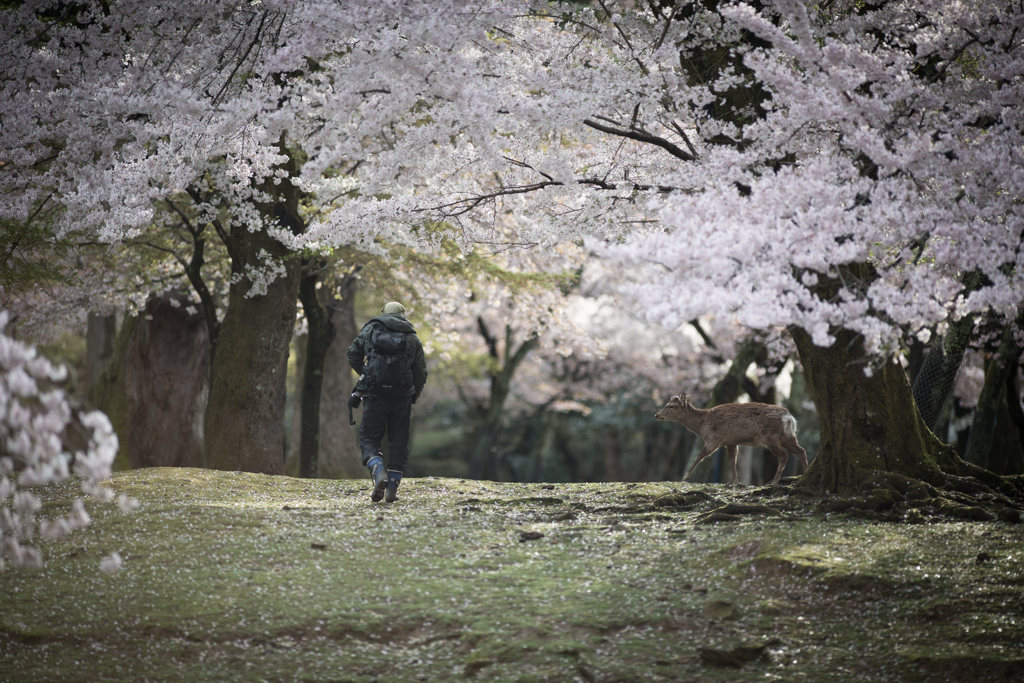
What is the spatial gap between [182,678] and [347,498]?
15.7 ft

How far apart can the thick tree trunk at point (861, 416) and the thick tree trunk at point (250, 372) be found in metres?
7.23

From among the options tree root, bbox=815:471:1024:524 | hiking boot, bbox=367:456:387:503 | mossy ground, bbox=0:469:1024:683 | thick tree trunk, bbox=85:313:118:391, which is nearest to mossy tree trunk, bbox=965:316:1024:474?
tree root, bbox=815:471:1024:524

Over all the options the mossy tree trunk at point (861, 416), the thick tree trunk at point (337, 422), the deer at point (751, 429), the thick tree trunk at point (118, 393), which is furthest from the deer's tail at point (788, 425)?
the thick tree trunk at point (118, 393)

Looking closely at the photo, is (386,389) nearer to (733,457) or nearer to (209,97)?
(209,97)

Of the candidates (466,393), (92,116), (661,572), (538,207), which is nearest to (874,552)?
(661,572)

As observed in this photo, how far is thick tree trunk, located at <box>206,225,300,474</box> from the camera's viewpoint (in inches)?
476

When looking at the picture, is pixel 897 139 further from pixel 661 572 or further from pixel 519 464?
pixel 519 464

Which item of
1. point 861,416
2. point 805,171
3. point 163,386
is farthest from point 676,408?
point 163,386

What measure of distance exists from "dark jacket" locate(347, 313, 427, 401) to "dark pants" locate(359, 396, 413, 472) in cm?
24

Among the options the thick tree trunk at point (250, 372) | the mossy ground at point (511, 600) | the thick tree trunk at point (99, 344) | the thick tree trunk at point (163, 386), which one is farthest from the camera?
the thick tree trunk at point (99, 344)

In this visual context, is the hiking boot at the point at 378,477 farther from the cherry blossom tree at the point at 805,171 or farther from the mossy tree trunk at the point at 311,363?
the mossy tree trunk at the point at 311,363

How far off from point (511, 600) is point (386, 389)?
3.60 metres

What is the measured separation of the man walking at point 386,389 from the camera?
9.31 meters

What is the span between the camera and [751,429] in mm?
10945
